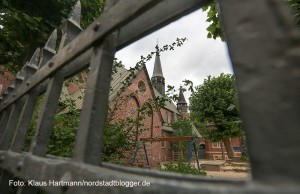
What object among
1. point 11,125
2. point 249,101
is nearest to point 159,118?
point 11,125

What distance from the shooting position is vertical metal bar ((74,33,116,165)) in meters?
0.93

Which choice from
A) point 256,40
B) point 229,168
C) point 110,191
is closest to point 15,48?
point 110,191

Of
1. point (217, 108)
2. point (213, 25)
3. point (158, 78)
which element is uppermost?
point (158, 78)

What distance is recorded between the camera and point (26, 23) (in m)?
4.06

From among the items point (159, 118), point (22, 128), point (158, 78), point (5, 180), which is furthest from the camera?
point (158, 78)

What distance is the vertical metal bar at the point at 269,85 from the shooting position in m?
0.43

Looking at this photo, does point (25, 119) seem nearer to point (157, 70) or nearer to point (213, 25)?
point (213, 25)

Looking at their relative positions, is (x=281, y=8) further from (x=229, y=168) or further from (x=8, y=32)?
(x=229, y=168)

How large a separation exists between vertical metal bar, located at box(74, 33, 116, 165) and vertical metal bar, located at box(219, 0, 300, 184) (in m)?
0.66

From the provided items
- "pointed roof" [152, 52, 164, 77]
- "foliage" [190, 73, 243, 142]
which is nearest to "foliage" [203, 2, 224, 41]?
"foliage" [190, 73, 243, 142]

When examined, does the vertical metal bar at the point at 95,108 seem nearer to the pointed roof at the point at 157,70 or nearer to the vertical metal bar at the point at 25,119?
the vertical metal bar at the point at 25,119

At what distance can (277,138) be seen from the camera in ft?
1.44

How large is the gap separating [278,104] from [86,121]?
0.78m

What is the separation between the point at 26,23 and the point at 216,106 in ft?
73.2
